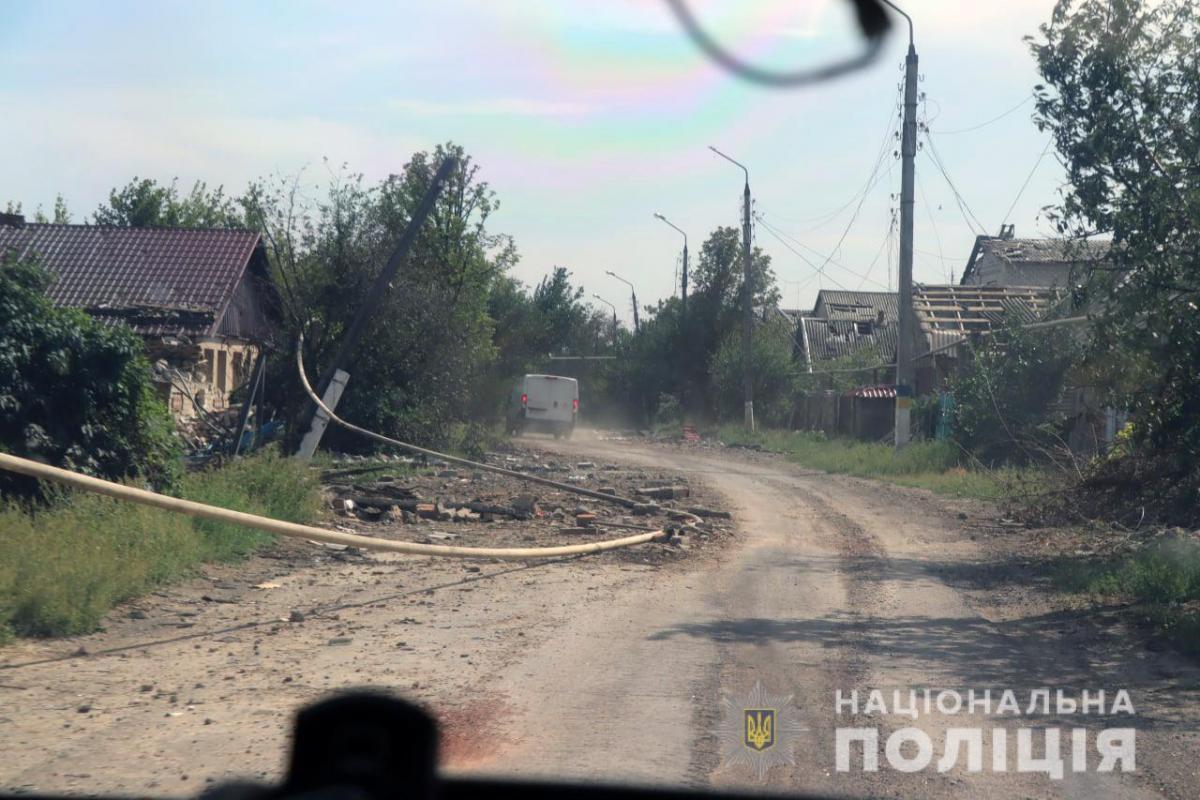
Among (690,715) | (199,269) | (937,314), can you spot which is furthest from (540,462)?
(690,715)

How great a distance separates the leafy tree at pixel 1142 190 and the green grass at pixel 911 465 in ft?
21.4

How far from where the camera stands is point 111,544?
383 inches

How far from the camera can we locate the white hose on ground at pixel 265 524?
7605 mm

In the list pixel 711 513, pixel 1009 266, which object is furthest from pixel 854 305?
pixel 711 513

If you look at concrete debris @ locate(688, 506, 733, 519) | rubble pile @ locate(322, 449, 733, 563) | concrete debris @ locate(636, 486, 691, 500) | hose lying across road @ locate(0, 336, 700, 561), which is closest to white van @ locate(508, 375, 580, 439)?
rubble pile @ locate(322, 449, 733, 563)

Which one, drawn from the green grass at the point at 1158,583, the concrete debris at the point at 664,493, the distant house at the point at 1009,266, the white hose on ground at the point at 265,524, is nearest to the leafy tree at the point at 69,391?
the white hose on ground at the point at 265,524

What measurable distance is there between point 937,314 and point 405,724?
32.0m

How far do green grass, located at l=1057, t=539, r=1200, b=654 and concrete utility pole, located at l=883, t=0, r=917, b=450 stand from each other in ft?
46.5

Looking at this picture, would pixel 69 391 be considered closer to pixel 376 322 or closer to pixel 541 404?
pixel 376 322

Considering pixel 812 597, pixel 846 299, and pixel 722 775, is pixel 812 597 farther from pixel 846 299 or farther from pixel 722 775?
pixel 846 299

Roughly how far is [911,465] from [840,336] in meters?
35.0

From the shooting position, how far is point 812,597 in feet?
34.0

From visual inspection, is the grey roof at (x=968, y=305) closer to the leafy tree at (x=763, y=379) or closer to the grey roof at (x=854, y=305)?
the leafy tree at (x=763, y=379)

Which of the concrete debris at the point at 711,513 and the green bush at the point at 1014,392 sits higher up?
the green bush at the point at 1014,392
